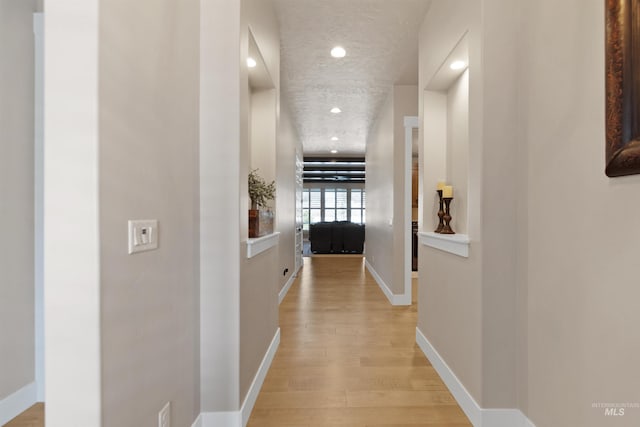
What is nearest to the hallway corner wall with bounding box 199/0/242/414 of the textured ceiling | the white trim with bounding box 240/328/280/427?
the white trim with bounding box 240/328/280/427

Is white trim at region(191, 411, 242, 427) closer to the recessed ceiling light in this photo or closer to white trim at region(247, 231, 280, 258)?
white trim at region(247, 231, 280, 258)

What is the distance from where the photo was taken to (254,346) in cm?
198

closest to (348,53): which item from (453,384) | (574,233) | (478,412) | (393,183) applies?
(393,183)

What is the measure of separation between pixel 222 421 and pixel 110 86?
157 cm

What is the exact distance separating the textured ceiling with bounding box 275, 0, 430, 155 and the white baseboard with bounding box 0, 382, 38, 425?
2903 millimetres

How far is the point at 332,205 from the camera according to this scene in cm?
1361

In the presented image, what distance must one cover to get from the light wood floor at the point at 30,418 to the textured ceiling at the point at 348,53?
2958 millimetres

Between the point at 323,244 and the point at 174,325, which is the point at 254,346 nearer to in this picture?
the point at 174,325

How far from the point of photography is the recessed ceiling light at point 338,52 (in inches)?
123

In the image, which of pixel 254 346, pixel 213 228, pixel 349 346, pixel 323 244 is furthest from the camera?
pixel 323 244

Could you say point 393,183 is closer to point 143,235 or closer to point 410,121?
point 410,121

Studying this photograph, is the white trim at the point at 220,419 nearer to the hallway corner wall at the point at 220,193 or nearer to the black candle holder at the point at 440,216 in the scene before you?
the hallway corner wall at the point at 220,193

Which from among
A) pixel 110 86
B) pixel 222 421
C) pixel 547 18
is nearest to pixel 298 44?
pixel 547 18

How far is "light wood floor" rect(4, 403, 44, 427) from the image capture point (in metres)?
1.62
